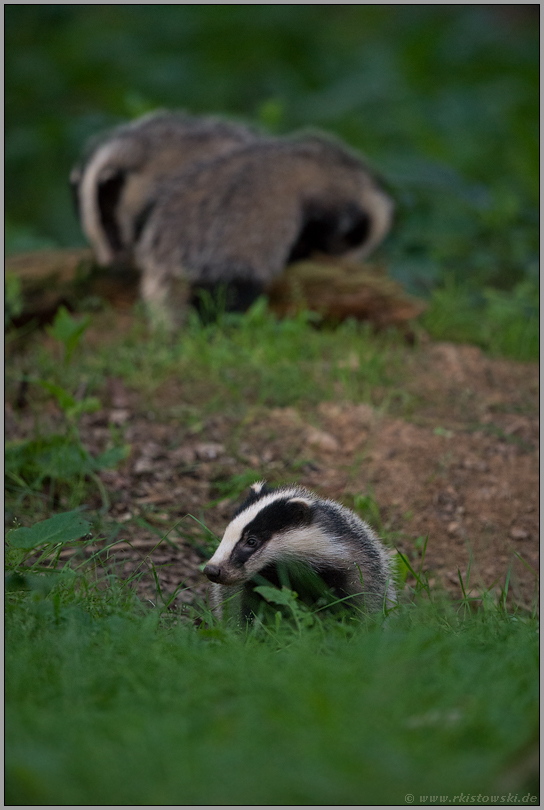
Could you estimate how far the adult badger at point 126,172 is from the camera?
6730 mm

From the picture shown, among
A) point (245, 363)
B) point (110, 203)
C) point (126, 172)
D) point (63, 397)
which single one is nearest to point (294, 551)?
point (63, 397)

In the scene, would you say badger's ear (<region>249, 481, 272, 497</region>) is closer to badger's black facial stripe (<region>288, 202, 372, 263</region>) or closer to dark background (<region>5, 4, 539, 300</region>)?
badger's black facial stripe (<region>288, 202, 372, 263</region>)

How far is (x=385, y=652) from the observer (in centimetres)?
218

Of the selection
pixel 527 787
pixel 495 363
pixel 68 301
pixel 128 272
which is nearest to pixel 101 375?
pixel 68 301

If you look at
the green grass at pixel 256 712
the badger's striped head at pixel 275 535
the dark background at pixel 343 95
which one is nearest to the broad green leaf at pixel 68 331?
the badger's striped head at pixel 275 535

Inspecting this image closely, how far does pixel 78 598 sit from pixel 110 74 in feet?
25.9

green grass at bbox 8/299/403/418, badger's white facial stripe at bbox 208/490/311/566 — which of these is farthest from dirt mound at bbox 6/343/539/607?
badger's white facial stripe at bbox 208/490/311/566

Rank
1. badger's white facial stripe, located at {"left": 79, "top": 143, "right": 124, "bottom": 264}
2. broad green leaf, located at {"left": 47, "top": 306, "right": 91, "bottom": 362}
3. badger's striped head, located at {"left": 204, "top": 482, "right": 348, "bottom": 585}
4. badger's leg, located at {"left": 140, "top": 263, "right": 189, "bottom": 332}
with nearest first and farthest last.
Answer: badger's striped head, located at {"left": 204, "top": 482, "right": 348, "bottom": 585} → broad green leaf, located at {"left": 47, "top": 306, "right": 91, "bottom": 362} → badger's leg, located at {"left": 140, "top": 263, "right": 189, "bottom": 332} → badger's white facial stripe, located at {"left": 79, "top": 143, "right": 124, "bottom": 264}

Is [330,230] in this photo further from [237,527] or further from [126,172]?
[237,527]

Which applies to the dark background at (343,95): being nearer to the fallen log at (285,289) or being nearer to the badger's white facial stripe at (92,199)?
the badger's white facial stripe at (92,199)

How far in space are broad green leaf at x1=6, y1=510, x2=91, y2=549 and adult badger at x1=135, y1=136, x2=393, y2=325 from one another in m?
2.80

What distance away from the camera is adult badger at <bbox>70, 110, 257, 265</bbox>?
6.73 m

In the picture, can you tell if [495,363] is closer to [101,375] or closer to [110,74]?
[101,375]

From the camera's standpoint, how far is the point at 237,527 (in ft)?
9.89
